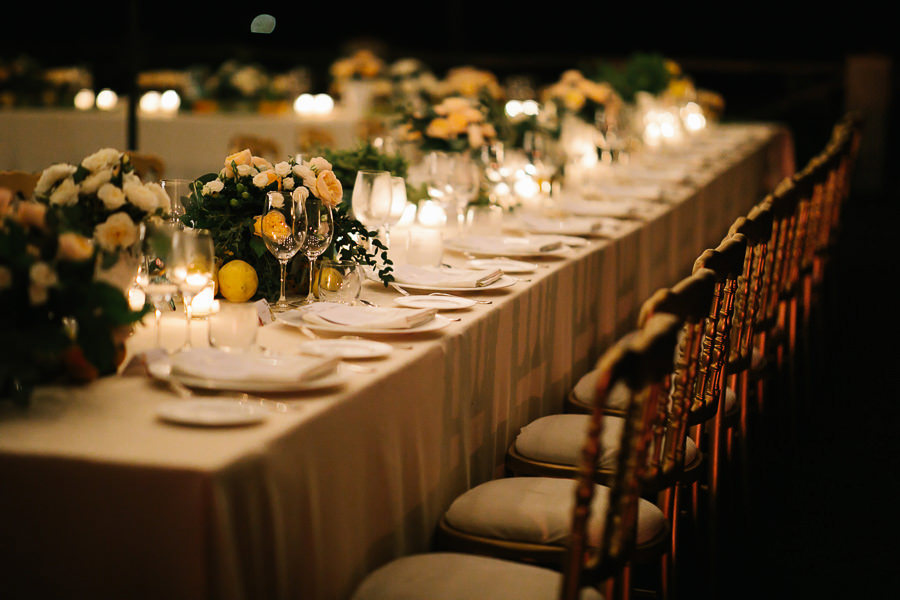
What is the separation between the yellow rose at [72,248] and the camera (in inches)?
65.7

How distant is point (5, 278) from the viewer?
161 cm

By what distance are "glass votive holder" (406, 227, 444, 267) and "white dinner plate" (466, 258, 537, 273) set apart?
0.15 m

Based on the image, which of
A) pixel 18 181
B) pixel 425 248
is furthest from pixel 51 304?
pixel 18 181

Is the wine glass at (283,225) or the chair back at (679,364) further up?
the wine glass at (283,225)

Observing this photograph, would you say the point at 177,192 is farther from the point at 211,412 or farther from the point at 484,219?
the point at 484,219

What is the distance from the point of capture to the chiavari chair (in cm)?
159

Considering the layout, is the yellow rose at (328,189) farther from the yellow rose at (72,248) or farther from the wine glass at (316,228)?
the yellow rose at (72,248)

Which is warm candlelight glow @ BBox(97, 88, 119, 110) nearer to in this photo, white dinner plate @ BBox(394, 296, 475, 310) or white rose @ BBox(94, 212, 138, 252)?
white dinner plate @ BBox(394, 296, 475, 310)

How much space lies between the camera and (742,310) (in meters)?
2.92

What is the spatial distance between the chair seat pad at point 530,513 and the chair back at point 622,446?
0.17 m

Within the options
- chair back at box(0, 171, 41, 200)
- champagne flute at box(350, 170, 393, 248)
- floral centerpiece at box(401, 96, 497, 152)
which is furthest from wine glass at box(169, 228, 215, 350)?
floral centerpiece at box(401, 96, 497, 152)

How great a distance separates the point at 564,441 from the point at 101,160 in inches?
49.4

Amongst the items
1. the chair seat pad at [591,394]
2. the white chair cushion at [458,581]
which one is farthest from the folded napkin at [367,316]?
the chair seat pad at [591,394]

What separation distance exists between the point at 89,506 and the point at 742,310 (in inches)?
78.8
